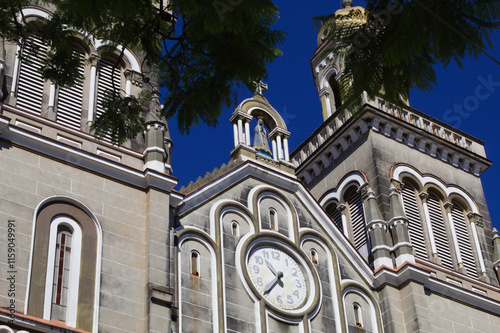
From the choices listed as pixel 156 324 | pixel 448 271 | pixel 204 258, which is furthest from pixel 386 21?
pixel 448 271

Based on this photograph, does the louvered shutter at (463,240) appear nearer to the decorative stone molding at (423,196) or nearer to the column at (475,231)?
the column at (475,231)

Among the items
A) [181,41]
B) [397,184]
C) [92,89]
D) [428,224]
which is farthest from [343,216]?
[181,41]

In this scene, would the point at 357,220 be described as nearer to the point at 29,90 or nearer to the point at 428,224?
the point at 428,224

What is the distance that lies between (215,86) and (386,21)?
2.85 meters

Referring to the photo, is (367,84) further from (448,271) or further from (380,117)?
(380,117)

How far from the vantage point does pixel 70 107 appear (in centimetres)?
2625

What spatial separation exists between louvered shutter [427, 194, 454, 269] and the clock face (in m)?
6.85

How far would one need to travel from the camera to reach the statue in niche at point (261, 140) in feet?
98.3

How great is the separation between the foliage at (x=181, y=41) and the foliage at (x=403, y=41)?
1.19 meters

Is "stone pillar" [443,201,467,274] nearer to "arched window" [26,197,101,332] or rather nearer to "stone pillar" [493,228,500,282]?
"stone pillar" [493,228,500,282]

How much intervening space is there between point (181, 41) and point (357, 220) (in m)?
20.0

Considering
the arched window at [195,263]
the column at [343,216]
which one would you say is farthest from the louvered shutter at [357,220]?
the arched window at [195,263]

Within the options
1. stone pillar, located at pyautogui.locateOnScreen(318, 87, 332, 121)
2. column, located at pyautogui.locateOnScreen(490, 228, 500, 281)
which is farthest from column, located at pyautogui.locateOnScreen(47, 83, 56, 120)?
column, located at pyautogui.locateOnScreen(490, 228, 500, 281)

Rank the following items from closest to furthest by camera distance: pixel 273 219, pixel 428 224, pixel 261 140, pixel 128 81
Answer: pixel 273 219
pixel 128 81
pixel 261 140
pixel 428 224
